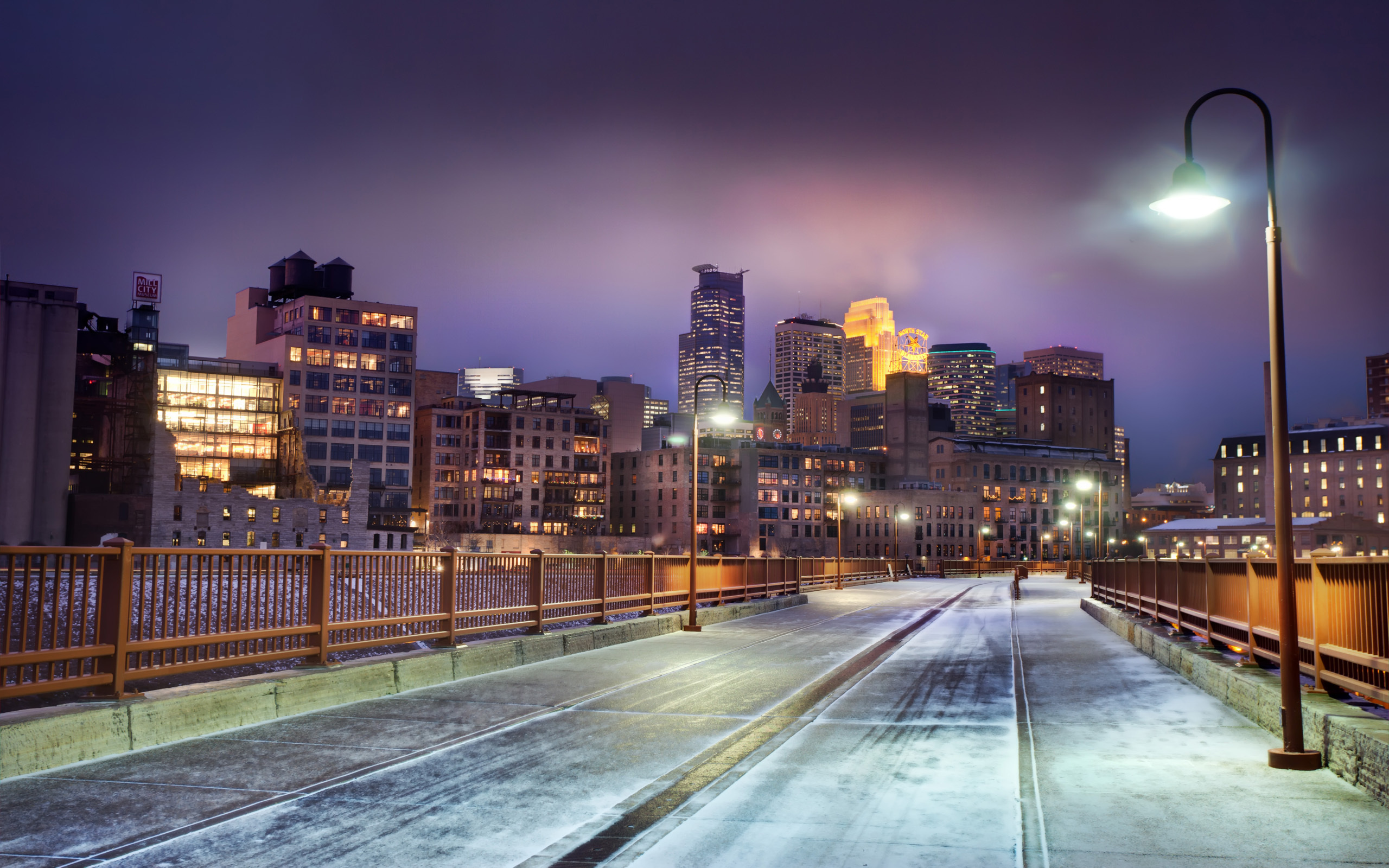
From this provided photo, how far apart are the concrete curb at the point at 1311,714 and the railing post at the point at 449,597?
10.9 m

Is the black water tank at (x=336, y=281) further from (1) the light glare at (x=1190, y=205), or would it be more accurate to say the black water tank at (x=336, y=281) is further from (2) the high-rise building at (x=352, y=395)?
(1) the light glare at (x=1190, y=205)

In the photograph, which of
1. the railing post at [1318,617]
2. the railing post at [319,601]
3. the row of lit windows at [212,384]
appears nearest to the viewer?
the railing post at [1318,617]

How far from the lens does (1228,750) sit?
407 inches

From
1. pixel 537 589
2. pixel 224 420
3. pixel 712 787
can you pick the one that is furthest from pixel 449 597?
pixel 224 420

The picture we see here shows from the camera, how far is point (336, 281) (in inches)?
6280

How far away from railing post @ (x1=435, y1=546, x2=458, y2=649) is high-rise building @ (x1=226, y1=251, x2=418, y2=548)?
122347mm

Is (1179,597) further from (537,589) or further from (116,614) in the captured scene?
(116,614)

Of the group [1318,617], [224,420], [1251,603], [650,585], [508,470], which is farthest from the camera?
[508,470]

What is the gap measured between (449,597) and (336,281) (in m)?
154

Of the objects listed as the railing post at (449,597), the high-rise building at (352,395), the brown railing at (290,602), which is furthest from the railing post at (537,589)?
the high-rise building at (352,395)

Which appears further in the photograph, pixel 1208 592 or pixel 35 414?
pixel 35 414

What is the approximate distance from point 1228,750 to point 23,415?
126 meters

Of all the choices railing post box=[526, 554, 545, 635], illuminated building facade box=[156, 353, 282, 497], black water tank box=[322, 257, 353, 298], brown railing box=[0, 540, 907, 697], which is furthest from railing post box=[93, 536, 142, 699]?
black water tank box=[322, 257, 353, 298]

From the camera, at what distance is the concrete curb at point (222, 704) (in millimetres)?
8914
